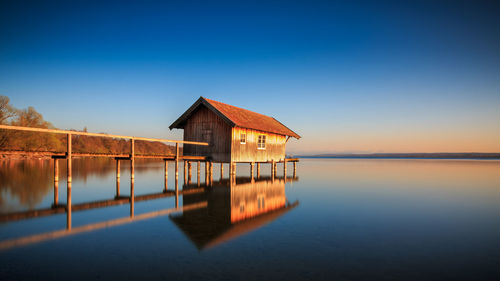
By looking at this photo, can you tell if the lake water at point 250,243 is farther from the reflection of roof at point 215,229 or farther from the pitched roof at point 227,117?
the pitched roof at point 227,117

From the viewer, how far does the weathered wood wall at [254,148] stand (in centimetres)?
2466

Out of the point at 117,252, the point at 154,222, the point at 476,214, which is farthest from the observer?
the point at 476,214

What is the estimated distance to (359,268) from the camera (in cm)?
641

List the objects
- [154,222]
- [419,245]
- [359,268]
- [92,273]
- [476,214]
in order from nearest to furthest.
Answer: [92,273] < [359,268] < [419,245] < [154,222] < [476,214]

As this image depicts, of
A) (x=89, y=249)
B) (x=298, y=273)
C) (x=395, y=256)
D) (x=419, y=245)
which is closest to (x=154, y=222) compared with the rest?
(x=89, y=249)

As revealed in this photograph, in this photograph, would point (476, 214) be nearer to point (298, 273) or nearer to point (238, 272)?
point (298, 273)

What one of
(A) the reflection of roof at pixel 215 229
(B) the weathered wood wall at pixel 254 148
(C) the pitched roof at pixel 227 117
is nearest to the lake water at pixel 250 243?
(A) the reflection of roof at pixel 215 229

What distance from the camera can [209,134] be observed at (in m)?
25.2

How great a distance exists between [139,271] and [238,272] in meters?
2.14

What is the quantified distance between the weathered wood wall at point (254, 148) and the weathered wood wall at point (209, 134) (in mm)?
717

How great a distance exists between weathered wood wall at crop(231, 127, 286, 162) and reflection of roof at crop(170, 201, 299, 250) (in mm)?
12875

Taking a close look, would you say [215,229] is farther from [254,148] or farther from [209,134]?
[254,148]

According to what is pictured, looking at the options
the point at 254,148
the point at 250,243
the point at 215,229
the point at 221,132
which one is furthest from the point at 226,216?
the point at 254,148

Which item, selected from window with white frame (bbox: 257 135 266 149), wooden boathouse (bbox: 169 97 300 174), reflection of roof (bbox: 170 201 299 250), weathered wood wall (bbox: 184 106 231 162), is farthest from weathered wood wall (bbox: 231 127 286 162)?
reflection of roof (bbox: 170 201 299 250)
